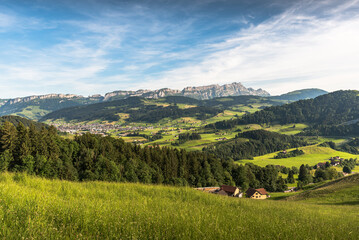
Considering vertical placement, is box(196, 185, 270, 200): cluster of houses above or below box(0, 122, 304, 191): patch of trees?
below

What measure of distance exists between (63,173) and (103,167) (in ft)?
36.2

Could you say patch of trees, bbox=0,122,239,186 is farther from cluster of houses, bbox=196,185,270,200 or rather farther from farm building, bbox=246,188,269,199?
farm building, bbox=246,188,269,199

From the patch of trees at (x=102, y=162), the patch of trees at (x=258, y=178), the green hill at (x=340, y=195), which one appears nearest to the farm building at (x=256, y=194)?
the patch of trees at (x=258, y=178)

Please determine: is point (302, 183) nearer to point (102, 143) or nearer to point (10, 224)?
point (102, 143)

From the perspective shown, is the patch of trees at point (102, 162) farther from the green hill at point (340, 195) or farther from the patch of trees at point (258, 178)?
the green hill at point (340, 195)

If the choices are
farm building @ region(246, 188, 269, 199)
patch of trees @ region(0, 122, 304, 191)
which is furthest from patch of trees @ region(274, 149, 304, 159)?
farm building @ region(246, 188, 269, 199)

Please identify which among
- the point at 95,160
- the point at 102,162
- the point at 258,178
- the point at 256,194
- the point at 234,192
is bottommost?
the point at 258,178

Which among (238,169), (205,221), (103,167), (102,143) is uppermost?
(205,221)

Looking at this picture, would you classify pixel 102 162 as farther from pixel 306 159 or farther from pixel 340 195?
pixel 306 159

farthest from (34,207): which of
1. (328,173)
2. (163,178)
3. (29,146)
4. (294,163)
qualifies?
(294,163)

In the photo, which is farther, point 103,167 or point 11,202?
point 103,167

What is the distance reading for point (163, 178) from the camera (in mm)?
64438

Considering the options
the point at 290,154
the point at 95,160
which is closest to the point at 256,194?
the point at 95,160

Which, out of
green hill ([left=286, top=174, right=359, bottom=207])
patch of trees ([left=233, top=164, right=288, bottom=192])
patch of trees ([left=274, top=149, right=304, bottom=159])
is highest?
green hill ([left=286, top=174, right=359, bottom=207])
